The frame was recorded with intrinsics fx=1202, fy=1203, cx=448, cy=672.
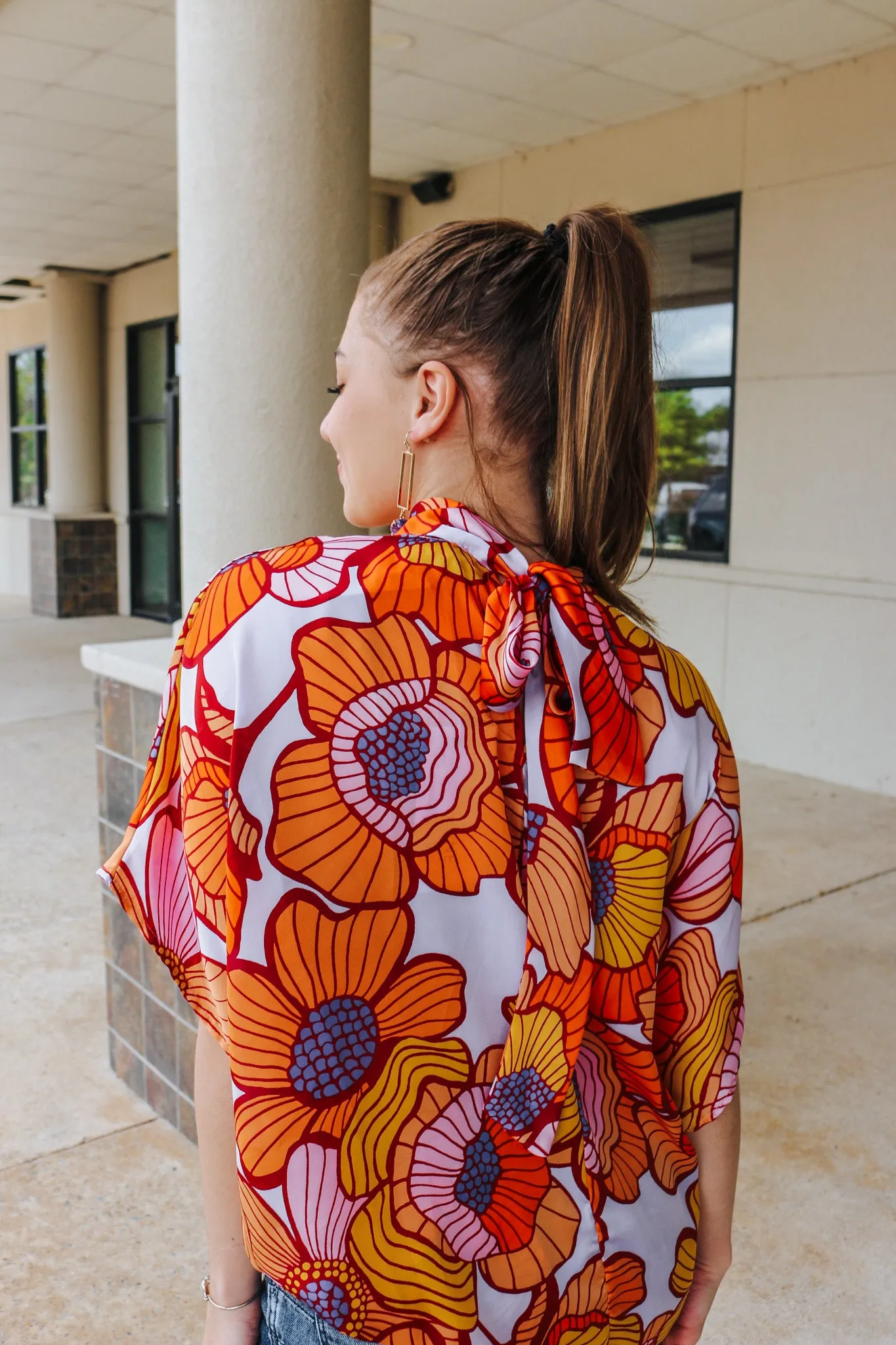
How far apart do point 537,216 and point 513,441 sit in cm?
679

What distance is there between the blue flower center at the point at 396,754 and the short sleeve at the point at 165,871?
171 mm

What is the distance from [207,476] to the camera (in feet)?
7.76

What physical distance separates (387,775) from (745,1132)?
7.49 feet

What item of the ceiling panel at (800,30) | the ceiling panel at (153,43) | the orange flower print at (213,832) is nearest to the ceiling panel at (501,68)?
the ceiling panel at (800,30)

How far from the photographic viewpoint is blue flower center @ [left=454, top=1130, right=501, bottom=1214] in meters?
0.87

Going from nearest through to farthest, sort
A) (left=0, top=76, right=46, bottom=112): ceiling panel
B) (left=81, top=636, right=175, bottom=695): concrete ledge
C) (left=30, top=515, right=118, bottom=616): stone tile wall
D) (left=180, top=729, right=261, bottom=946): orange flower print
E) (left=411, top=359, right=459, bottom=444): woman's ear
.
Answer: (left=180, top=729, right=261, bottom=946): orange flower print → (left=411, top=359, right=459, bottom=444): woman's ear → (left=81, top=636, right=175, bottom=695): concrete ledge → (left=0, top=76, right=46, bottom=112): ceiling panel → (left=30, top=515, right=118, bottom=616): stone tile wall

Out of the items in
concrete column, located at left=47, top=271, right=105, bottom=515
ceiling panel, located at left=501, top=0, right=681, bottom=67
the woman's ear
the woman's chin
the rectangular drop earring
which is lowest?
the woman's chin

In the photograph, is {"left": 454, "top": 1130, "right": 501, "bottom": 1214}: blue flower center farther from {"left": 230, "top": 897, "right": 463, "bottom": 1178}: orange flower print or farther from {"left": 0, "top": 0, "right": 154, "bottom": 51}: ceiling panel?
{"left": 0, "top": 0, "right": 154, "bottom": 51}: ceiling panel

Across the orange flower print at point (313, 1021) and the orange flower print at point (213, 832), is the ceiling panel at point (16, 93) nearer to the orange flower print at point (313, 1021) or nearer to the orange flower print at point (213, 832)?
the orange flower print at point (213, 832)

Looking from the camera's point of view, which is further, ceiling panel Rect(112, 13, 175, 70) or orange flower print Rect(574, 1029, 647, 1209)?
ceiling panel Rect(112, 13, 175, 70)

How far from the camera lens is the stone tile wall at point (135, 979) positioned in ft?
8.64

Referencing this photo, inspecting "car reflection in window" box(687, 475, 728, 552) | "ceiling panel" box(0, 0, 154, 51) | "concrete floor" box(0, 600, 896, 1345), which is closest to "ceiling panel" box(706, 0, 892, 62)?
"car reflection in window" box(687, 475, 728, 552)

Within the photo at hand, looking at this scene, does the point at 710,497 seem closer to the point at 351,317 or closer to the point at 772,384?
the point at 772,384

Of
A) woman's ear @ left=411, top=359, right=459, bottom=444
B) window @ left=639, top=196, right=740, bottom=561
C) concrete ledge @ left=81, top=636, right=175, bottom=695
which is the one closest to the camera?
woman's ear @ left=411, top=359, right=459, bottom=444
